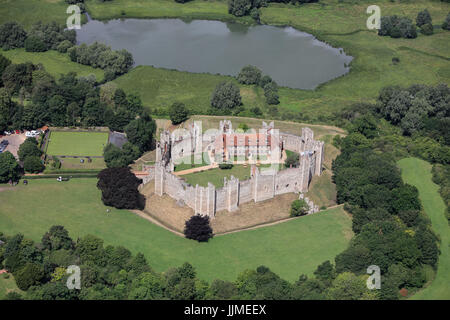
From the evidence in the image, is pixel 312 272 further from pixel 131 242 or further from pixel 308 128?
pixel 308 128

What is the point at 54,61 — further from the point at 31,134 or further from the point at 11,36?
the point at 31,134

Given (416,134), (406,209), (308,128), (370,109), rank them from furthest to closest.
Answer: (370,109)
(416,134)
(308,128)
(406,209)

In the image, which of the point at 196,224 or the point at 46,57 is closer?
the point at 196,224

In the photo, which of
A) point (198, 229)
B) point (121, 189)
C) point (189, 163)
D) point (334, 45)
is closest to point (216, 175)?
point (189, 163)


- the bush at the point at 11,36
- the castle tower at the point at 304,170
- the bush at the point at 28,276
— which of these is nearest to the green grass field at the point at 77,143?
the castle tower at the point at 304,170

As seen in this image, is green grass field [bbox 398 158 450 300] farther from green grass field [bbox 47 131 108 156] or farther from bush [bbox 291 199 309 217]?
green grass field [bbox 47 131 108 156]

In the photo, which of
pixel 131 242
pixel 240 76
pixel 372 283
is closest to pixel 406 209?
pixel 372 283

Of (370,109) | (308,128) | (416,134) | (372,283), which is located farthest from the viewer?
(370,109)
